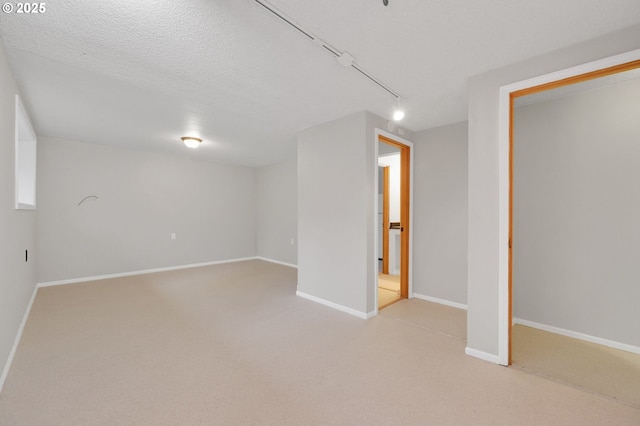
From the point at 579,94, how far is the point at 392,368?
3149 millimetres

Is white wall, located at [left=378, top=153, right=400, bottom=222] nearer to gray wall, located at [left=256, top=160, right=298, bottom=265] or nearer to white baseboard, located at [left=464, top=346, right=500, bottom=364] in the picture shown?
gray wall, located at [left=256, top=160, right=298, bottom=265]

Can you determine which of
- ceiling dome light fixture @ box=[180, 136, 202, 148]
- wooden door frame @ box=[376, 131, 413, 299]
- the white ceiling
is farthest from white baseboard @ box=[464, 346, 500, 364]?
ceiling dome light fixture @ box=[180, 136, 202, 148]

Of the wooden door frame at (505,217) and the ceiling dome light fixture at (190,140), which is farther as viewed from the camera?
the ceiling dome light fixture at (190,140)

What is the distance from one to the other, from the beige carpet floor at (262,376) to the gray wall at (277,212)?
2855 millimetres

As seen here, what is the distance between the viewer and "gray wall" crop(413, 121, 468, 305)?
11.2 feet

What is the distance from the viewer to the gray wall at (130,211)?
432 cm

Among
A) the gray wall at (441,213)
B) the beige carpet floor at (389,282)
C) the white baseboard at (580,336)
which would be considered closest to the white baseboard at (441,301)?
the gray wall at (441,213)

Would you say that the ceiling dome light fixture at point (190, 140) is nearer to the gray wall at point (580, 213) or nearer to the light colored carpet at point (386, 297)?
the light colored carpet at point (386, 297)

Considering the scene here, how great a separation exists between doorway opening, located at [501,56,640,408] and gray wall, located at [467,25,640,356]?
0.38ft

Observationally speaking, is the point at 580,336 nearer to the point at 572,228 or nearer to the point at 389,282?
the point at 572,228

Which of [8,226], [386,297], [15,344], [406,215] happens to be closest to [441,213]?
[406,215]

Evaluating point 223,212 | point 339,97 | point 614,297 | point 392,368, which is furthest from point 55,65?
point 614,297

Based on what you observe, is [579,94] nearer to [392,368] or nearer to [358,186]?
[358,186]

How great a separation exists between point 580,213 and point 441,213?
1348 mm
